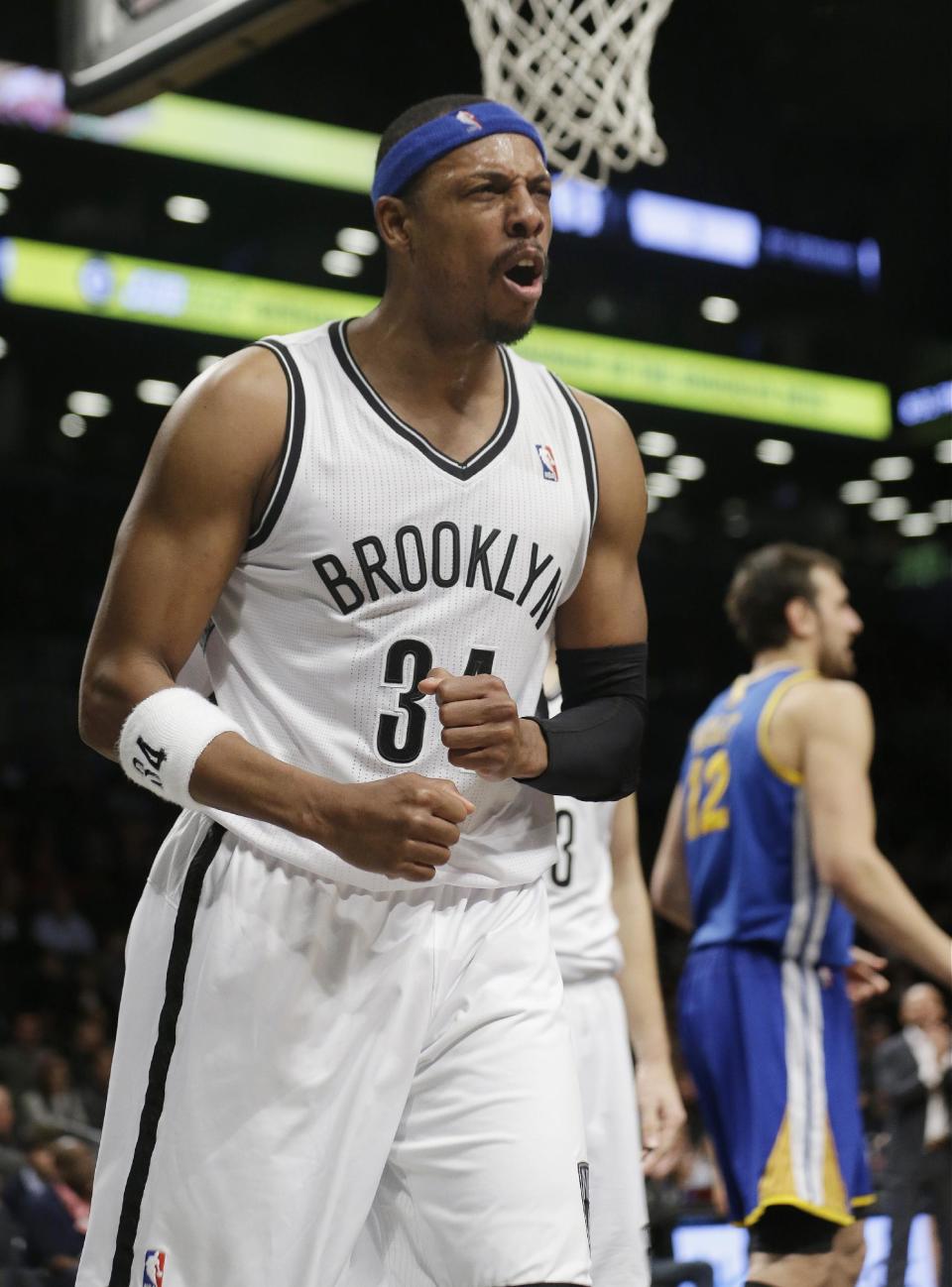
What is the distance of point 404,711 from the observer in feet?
8.79

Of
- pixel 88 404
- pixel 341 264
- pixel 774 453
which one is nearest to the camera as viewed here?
pixel 341 264

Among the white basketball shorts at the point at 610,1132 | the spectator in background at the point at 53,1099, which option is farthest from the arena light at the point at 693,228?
the white basketball shorts at the point at 610,1132

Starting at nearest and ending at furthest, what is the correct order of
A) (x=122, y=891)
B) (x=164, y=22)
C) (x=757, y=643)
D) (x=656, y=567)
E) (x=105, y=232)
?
(x=757, y=643), (x=164, y=22), (x=105, y=232), (x=122, y=891), (x=656, y=567)

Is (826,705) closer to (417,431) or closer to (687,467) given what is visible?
(417,431)

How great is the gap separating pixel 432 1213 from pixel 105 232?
12111 millimetres

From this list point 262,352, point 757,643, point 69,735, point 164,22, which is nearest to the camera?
point 262,352

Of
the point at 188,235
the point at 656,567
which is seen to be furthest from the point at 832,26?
the point at 656,567

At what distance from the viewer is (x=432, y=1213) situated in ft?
8.36

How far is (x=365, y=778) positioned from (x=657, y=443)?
17.8 m

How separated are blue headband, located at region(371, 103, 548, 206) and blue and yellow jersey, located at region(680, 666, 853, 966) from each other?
7.20ft

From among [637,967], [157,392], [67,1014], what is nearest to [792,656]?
[637,967]

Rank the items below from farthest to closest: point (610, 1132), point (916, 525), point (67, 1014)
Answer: point (916, 525) < point (67, 1014) < point (610, 1132)

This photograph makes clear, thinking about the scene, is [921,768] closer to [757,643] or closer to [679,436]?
[679,436]

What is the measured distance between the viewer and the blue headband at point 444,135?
2832mm
